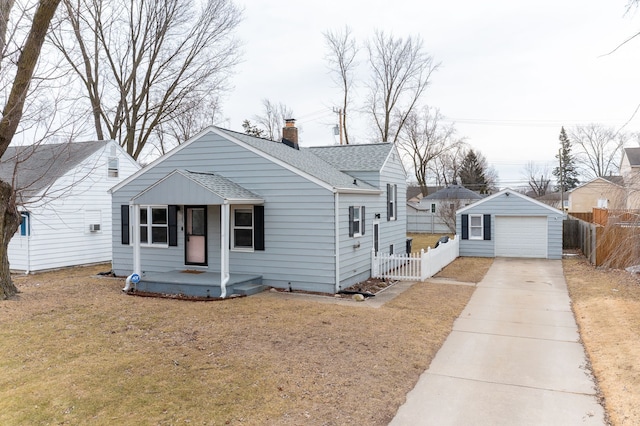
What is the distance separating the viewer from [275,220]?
1204 cm

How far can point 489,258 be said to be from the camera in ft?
66.3

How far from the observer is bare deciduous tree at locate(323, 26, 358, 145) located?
1316 inches

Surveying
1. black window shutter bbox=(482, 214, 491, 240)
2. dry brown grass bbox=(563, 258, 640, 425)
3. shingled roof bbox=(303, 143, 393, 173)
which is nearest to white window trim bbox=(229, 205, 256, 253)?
shingled roof bbox=(303, 143, 393, 173)

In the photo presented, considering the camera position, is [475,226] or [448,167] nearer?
[475,226]

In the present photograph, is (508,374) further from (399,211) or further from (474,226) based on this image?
(474,226)

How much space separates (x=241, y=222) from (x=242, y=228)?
189 millimetres

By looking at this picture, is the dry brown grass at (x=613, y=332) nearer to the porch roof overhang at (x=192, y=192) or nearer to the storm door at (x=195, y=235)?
the porch roof overhang at (x=192, y=192)

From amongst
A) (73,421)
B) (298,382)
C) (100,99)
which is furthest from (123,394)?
(100,99)

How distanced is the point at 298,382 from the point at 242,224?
770cm

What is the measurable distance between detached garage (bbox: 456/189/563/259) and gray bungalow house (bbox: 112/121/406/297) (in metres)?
8.11

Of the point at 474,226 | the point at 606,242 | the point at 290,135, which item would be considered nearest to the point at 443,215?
the point at 474,226

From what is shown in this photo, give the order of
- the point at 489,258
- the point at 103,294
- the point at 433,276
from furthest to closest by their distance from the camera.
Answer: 1. the point at 489,258
2. the point at 433,276
3. the point at 103,294

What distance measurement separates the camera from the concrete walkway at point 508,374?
4.68 meters

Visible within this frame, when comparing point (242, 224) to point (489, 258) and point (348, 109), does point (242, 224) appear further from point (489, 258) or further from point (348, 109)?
point (348, 109)
